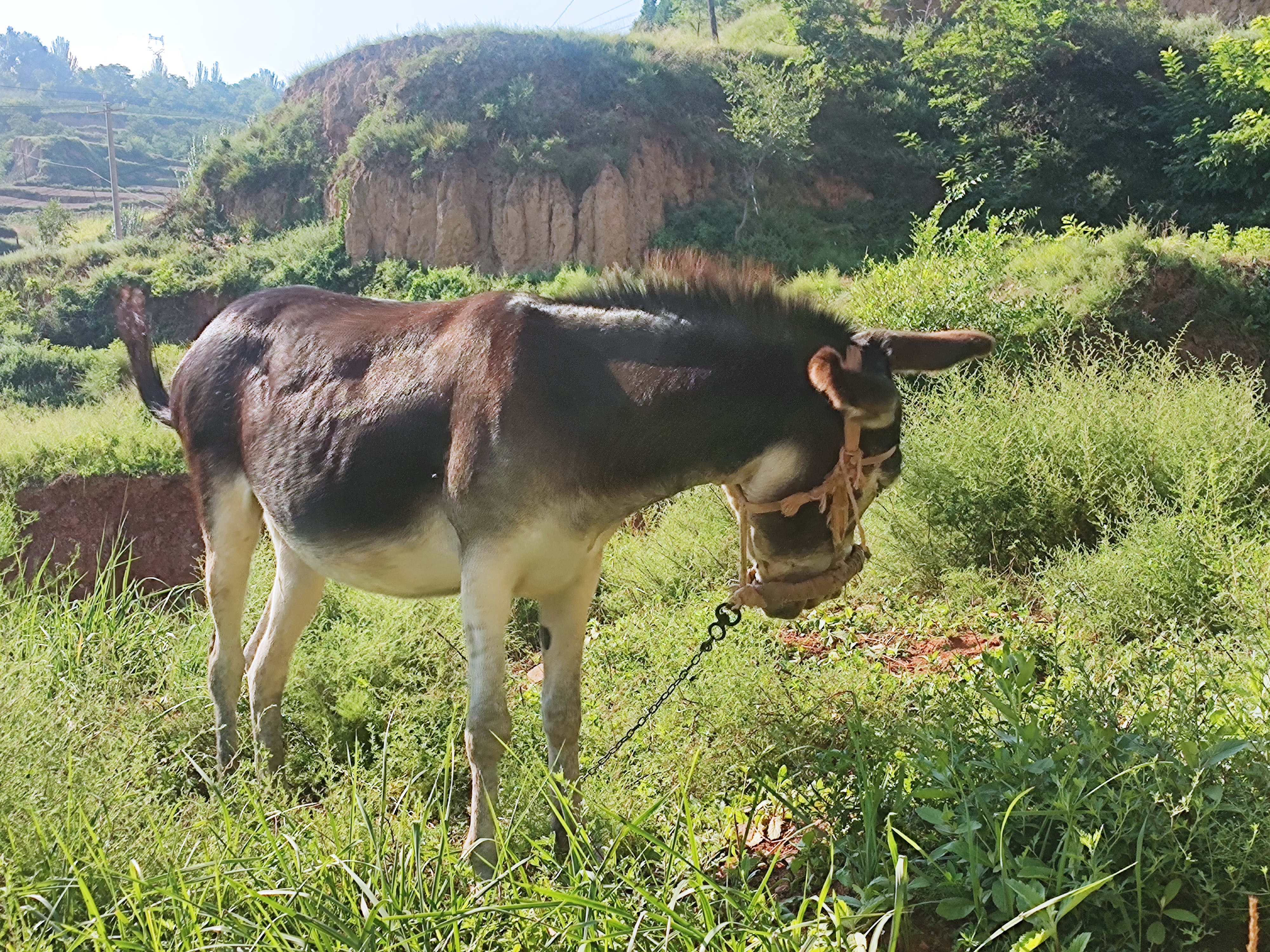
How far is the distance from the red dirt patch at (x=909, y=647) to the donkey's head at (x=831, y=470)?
157 centimetres

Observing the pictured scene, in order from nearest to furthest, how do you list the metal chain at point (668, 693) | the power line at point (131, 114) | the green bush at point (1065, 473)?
the metal chain at point (668, 693), the green bush at point (1065, 473), the power line at point (131, 114)

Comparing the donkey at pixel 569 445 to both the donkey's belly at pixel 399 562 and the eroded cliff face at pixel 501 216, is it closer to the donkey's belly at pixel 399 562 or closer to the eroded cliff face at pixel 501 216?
the donkey's belly at pixel 399 562

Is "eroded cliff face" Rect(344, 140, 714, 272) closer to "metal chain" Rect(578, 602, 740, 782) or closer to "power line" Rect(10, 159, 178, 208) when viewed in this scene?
"metal chain" Rect(578, 602, 740, 782)

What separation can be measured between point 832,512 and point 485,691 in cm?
130

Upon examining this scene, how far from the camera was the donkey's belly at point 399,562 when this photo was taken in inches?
126

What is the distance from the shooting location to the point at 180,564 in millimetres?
11305

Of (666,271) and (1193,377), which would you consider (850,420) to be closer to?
(666,271)

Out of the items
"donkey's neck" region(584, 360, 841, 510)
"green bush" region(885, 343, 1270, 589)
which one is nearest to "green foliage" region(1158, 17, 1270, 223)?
"green bush" region(885, 343, 1270, 589)

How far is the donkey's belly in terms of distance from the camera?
320 cm

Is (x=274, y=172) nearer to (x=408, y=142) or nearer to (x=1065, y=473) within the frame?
(x=408, y=142)

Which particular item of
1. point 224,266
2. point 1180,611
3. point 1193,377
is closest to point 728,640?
point 1180,611

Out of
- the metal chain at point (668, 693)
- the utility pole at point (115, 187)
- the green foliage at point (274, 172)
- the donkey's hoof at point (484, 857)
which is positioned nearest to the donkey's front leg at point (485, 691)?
the donkey's hoof at point (484, 857)

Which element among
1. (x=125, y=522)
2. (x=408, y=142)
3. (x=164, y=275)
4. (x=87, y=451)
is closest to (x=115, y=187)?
(x=164, y=275)

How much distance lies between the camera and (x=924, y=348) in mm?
2869
